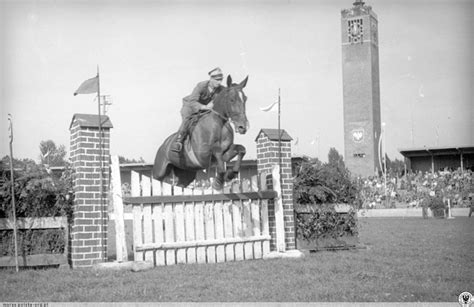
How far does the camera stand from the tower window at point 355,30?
5875 cm

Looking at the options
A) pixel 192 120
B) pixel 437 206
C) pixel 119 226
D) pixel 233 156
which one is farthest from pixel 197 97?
pixel 437 206

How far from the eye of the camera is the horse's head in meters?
9.40

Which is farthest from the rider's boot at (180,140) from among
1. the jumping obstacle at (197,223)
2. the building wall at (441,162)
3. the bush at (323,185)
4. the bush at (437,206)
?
the building wall at (441,162)

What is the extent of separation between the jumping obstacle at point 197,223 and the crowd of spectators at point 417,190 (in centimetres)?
1885

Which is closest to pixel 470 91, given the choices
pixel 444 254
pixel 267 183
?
pixel 444 254

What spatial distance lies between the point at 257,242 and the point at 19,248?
3.96m

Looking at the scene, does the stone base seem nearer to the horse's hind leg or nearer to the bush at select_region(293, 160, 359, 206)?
the bush at select_region(293, 160, 359, 206)

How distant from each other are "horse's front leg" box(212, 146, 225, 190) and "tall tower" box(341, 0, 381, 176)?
48904mm

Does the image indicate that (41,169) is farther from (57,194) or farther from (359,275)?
(359,275)

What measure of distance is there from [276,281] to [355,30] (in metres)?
54.8

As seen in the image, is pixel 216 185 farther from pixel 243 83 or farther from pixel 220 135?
pixel 243 83

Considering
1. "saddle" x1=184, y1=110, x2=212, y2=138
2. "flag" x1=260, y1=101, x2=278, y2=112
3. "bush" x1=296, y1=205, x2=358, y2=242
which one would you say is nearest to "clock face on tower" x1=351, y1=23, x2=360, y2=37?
"bush" x1=296, y1=205, x2=358, y2=242

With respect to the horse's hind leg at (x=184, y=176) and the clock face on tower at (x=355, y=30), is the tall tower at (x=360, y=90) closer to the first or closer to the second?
the clock face on tower at (x=355, y=30)

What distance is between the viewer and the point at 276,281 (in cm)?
759
